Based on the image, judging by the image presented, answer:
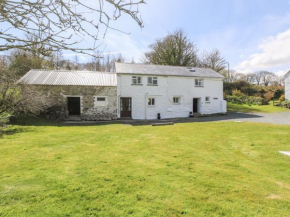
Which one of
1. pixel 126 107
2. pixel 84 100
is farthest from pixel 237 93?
pixel 84 100

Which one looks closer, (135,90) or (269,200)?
(269,200)

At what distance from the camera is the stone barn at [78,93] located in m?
16.4

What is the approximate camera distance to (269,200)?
319 centimetres

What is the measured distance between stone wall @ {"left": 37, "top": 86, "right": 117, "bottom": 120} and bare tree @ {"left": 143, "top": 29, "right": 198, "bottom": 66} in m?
17.2

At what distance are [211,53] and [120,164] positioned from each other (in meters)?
37.4

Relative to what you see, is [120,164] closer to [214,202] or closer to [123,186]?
[123,186]

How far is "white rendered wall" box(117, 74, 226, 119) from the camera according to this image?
18906mm

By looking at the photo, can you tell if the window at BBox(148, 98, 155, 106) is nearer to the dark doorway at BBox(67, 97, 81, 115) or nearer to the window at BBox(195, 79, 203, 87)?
Result: the window at BBox(195, 79, 203, 87)

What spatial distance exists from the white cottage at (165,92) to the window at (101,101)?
145 centimetres

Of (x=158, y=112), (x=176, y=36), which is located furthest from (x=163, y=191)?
(x=176, y=36)

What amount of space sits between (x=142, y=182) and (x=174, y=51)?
30.4m

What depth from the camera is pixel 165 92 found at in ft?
66.2

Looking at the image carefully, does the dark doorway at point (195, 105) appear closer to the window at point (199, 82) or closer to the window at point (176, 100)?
the window at point (199, 82)

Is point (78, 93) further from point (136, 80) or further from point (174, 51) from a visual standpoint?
point (174, 51)
